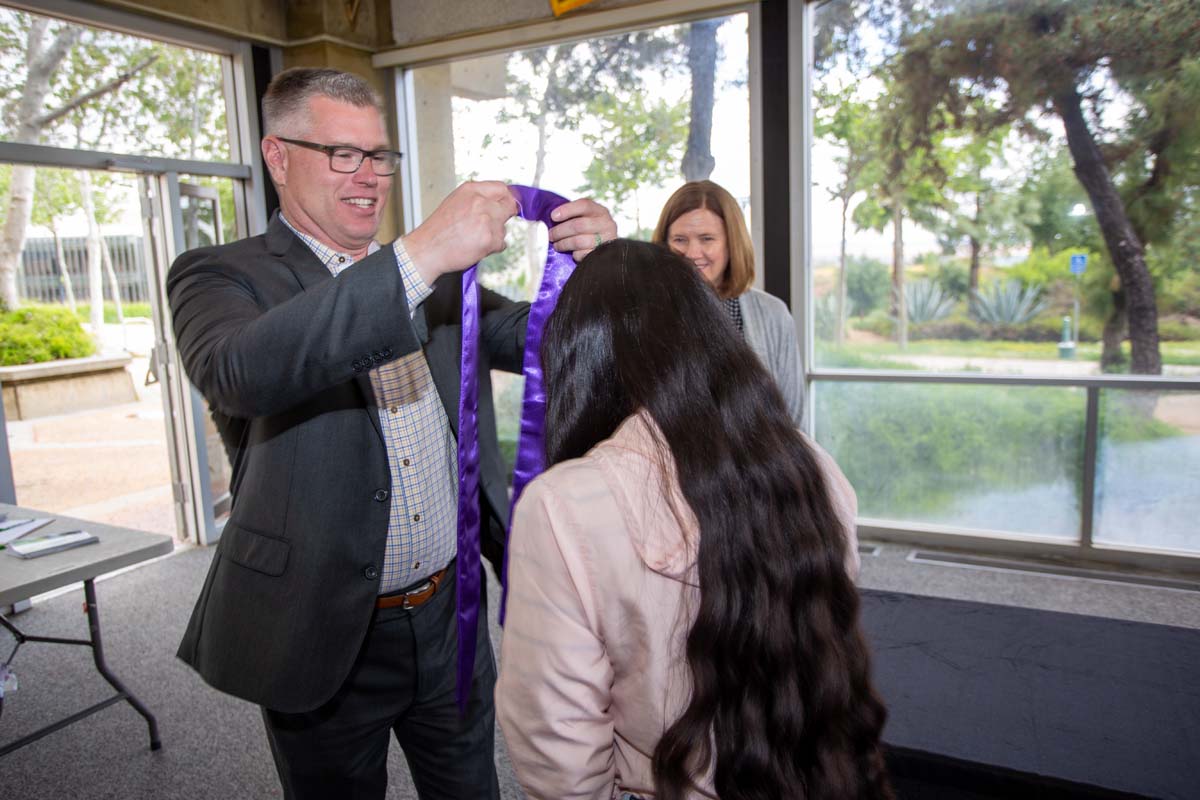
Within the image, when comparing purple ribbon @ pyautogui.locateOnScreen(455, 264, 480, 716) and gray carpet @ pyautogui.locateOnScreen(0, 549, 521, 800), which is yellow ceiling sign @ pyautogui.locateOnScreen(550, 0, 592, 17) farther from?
purple ribbon @ pyautogui.locateOnScreen(455, 264, 480, 716)

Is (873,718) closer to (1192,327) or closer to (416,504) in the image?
(416,504)

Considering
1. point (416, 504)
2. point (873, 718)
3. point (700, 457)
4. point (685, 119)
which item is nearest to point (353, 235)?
point (416, 504)

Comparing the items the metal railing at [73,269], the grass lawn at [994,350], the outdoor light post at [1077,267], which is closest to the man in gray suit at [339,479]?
the grass lawn at [994,350]

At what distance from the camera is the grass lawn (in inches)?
148

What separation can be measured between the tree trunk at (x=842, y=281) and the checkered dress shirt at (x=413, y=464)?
341cm

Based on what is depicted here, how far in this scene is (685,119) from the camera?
14.9ft

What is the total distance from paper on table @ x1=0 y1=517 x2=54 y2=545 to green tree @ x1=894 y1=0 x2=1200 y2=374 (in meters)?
4.27

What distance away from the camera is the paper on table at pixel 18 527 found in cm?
259

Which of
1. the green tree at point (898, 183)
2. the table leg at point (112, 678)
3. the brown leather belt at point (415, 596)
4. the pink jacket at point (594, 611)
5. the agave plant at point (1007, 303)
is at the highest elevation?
the green tree at point (898, 183)

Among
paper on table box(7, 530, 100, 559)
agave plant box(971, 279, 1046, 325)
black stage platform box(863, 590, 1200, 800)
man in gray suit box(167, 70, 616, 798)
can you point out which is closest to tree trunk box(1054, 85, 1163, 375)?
agave plant box(971, 279, 1046, 325)

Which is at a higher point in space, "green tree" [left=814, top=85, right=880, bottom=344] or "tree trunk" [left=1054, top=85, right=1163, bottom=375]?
"green tree" [left=814, top=85, right=880, bottom=344]

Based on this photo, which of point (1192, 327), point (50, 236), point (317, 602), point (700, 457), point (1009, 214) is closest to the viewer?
point (700, 457)

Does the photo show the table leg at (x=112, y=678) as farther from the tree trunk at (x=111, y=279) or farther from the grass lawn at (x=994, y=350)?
the grass lawn at (x=994, y=350)

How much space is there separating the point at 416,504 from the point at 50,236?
4516 mm
